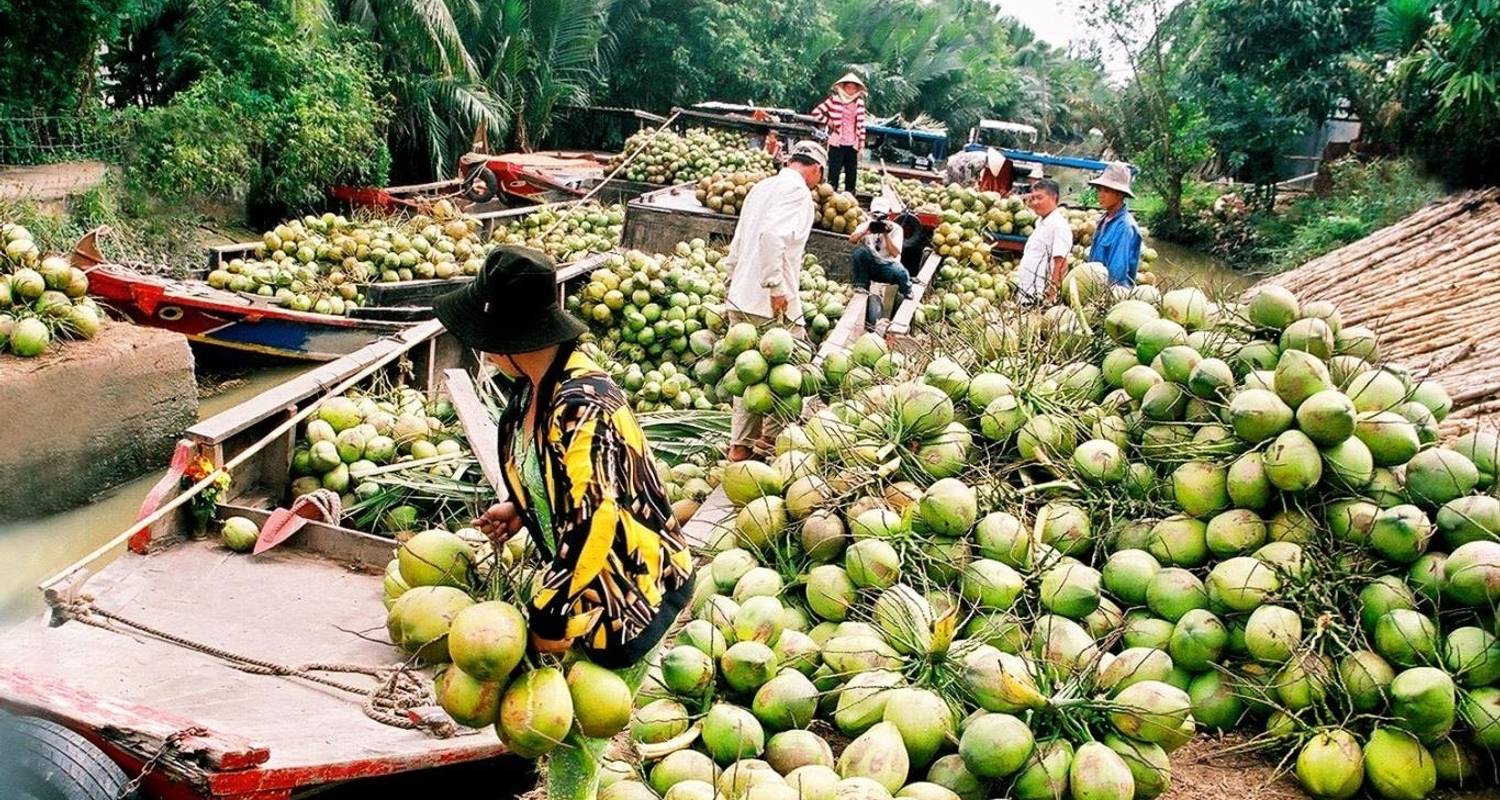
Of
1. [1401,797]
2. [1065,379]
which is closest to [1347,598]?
[1401,797]

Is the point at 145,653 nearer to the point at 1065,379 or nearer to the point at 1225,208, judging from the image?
the point at 1065,379

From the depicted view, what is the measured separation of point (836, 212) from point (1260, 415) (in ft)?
22.1

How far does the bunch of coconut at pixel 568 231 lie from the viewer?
388 inches

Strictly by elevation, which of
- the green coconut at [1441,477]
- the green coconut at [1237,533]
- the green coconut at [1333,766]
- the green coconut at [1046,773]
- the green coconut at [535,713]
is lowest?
the green coconut at [1333,766]

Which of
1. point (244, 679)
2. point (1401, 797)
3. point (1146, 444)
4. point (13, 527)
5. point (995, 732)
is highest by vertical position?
point (1146, 444)

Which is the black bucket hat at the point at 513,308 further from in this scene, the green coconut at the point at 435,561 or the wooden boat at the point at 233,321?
the wooden boat at the point at 233,321

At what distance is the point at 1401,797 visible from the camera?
2535 mm

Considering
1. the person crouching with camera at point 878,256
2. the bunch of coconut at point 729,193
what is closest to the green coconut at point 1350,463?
the person crouching with camera at point 878,256

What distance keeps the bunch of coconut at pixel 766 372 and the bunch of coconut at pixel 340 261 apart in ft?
14.5

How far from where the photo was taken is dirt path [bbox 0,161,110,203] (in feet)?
34.7

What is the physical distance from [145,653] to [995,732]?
273 cm

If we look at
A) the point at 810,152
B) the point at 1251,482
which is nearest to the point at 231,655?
the point at 1251,482

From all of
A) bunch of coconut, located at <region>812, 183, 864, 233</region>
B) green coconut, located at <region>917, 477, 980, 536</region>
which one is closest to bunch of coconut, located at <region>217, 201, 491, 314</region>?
→ bunch of coconut, located at <region>812, 183, 864, 233</region>

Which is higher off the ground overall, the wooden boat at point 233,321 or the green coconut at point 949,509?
the green coconut at point 949,509
